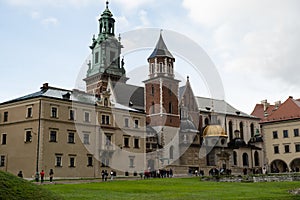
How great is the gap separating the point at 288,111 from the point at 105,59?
3371 centimetres

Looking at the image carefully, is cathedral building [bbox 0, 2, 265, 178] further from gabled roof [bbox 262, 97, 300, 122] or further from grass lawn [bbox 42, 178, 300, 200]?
grass lawn [bbox 42, 178, 300, 200]

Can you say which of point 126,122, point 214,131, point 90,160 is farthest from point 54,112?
point 214,131

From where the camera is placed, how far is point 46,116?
46469 millimetres

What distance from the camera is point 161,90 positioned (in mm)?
68188

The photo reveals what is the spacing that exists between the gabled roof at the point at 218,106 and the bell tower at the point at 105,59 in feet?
55.1

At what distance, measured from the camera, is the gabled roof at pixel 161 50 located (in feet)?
230

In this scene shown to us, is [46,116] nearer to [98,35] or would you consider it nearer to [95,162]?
[95,162]

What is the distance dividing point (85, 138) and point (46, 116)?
598 centimetres

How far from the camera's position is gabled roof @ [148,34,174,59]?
7006 cm

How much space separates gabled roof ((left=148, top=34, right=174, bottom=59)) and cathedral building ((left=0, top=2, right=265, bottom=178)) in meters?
0.12

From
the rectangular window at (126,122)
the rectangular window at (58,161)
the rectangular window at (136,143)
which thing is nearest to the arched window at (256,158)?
the rectangular window at (136,143)

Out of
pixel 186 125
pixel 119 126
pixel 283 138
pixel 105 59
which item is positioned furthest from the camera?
pixel 105 59

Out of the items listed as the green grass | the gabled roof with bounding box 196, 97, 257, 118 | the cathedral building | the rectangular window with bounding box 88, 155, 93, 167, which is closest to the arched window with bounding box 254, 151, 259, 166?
the cathedral building

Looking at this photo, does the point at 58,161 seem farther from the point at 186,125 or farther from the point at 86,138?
the point at 186,125
